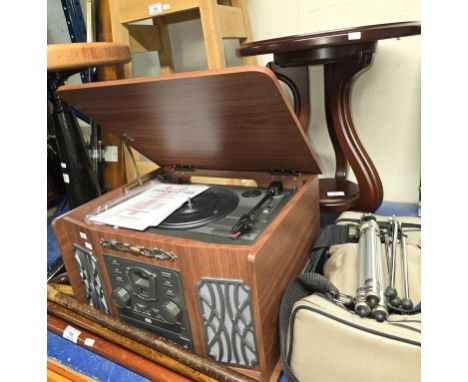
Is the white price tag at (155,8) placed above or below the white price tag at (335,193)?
above

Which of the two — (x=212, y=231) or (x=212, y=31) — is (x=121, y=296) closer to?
(x=212, y=231)

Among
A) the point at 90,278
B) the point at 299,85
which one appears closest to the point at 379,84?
the point at 299,85

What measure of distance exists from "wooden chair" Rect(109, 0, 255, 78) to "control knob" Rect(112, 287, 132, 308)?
77 centimetres

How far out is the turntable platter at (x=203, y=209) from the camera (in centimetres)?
85

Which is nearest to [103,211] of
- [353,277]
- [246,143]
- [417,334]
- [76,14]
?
[246,143]

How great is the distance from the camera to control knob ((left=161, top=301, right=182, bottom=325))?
30.3 inches

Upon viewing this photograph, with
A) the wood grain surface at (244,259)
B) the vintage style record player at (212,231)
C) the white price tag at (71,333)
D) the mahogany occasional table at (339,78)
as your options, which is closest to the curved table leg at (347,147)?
the mahogany occasional table at (339,78)

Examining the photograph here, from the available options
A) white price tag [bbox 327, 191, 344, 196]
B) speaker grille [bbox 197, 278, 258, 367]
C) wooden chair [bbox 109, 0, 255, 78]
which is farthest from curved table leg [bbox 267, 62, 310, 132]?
speaker grille [bbox 197, 278, 258, 367]

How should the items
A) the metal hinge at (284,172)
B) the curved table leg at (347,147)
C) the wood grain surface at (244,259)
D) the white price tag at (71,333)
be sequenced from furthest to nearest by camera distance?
the curved table leg at (347,147), the metal hinge at (284,172), the white price tag at (71,333), the wood grain surface at (244,259)

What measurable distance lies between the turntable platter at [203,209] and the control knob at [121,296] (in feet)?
0.57

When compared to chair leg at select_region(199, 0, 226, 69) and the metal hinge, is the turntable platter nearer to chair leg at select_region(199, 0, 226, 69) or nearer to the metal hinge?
the metal hinge

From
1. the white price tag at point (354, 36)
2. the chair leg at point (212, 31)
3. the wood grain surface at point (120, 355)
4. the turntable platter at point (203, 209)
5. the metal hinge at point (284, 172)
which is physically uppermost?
the chair leg at point (212, 31)

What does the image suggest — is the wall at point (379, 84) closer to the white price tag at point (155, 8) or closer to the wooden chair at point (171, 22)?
the wooden chair at point (171, 22)

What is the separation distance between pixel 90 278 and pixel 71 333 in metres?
0.16
